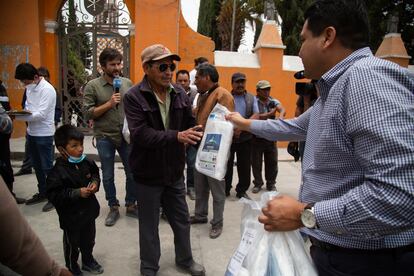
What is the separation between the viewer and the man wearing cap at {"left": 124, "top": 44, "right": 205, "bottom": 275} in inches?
111

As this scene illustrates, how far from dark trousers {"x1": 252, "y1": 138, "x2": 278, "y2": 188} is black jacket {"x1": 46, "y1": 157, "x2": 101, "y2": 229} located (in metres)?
3.11

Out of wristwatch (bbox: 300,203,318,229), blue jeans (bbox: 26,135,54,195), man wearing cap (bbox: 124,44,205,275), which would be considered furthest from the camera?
blue jeans (bbox: 26,135,54,195)

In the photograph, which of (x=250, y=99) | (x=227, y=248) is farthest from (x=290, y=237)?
(x=250, y=99)

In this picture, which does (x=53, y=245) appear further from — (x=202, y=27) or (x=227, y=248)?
(x=202, y=27)

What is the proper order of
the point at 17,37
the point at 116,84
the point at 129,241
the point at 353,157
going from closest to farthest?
the point at 353,157
the point at 129,241
the point at 116,84
the point at 17,37

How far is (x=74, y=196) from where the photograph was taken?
293 cm

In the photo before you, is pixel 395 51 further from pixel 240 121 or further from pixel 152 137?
pixel 152 137

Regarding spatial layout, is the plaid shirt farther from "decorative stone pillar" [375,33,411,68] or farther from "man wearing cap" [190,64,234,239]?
"decorative stone pillar" [375,33,411,68]

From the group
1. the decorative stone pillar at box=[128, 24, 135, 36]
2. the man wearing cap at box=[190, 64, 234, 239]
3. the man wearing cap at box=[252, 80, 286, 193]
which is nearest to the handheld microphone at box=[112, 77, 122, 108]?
the man wearing cap at box=[190, 64, 234, 239]

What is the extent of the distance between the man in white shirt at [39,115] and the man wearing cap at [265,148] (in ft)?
9.86

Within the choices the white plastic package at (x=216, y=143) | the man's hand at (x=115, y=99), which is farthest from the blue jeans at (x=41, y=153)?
the white plastic package at (x=216, y=143)

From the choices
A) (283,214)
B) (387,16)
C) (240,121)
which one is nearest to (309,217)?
(283,214)

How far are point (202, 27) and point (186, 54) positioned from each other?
1531cm

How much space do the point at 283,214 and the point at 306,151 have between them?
34 centimetres
